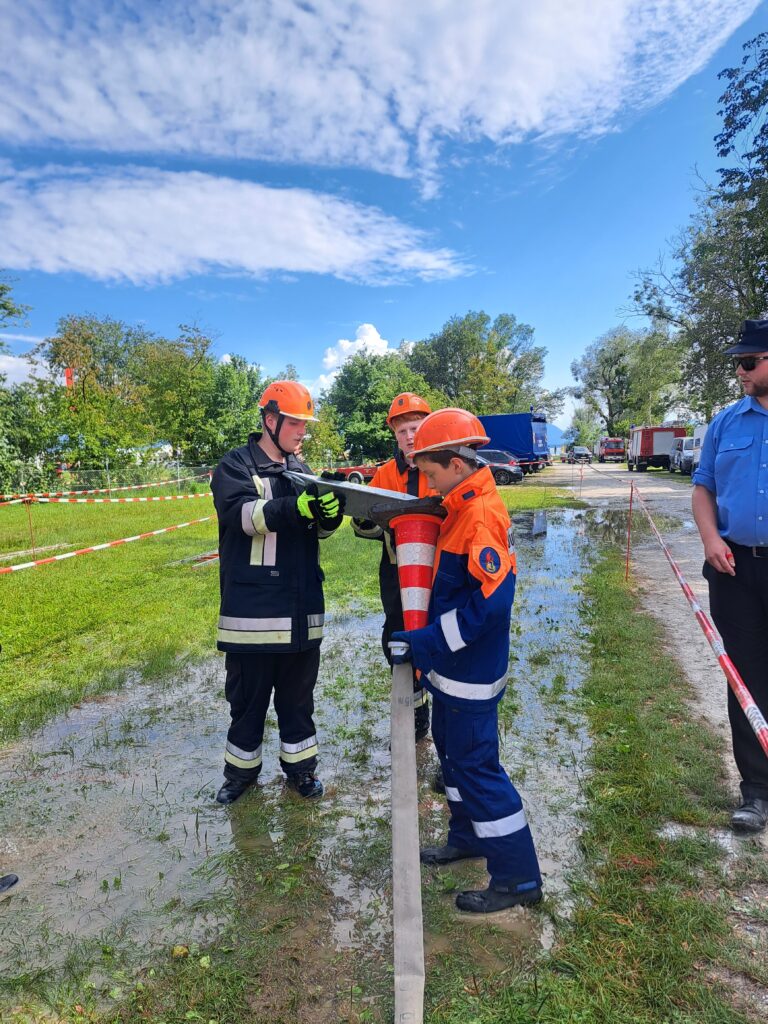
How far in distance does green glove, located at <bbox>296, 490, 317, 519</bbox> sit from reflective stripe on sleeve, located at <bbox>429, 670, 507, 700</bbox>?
938mm

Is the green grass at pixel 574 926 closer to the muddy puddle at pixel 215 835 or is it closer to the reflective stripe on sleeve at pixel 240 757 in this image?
the muddy puddle at pixel 215 835

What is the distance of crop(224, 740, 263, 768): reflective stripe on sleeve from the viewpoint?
3.13 meters

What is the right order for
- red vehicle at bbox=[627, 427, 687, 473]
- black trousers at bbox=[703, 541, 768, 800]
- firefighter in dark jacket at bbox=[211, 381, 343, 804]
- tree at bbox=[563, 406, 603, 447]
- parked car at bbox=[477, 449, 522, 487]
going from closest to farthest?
black trousers at bbox=[703, 541, 768, 800] < firefighter in dark jacket at bbox=[211, 381, 343, 804] < parked car at bbox=[477, 449, 522, 487] < red vehicle at bbox=[627, 427, 687, 473] < tree at bbox=[563, 406, 603, 447]

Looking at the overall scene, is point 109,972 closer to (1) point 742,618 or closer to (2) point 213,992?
(2) point 213,992

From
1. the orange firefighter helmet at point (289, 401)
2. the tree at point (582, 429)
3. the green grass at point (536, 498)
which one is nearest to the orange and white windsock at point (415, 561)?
the orange firefighter helmet at point (289, 401)

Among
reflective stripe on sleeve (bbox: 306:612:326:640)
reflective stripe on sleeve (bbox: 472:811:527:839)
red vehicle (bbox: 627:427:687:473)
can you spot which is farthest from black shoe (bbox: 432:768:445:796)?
red vehicle (bbox: 627:427:687:473)

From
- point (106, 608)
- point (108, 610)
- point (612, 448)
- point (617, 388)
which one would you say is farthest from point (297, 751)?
point (617, 388)

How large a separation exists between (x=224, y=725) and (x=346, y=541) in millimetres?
7862

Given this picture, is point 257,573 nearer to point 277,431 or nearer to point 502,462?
point 277,431

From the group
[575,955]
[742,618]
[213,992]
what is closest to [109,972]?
[213,992]

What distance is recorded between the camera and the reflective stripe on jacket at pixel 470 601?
2.06 m

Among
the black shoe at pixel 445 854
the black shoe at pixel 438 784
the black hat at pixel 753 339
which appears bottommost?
the black shoe at pixel 438 784

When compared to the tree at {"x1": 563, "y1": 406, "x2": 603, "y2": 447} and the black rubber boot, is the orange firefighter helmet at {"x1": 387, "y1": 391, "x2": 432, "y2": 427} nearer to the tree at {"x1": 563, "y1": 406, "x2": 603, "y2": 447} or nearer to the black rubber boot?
the black rubber boot

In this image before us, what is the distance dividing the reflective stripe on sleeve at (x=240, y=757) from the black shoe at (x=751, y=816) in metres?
2.40
